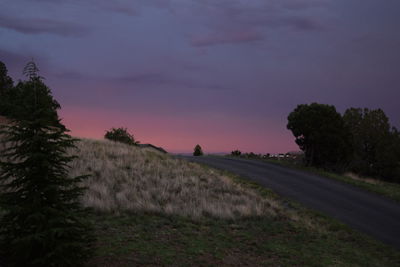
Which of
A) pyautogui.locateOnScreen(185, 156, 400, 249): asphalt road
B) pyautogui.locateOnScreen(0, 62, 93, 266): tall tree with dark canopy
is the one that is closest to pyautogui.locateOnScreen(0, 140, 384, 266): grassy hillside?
pyautogui.locateOnScreen(185, 156, 400, 249): asphalt road

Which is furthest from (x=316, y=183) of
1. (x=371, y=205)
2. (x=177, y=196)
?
(x=177, y=196)

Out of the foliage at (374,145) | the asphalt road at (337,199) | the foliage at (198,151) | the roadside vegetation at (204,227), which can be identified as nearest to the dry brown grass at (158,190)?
the roadside vegetation at (204,227)

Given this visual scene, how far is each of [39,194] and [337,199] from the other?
15.3 meters

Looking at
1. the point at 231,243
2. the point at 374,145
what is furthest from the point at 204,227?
the point at 374,145

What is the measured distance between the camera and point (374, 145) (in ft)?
159

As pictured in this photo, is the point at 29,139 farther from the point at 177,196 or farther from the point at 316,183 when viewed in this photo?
the point at 316,183

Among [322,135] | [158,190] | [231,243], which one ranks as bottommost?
[231,243]

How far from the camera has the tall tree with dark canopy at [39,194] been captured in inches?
264

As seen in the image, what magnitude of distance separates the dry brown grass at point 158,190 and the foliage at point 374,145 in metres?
31.9

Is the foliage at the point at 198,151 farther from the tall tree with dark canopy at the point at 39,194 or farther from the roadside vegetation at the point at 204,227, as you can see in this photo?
the tall tree with dark canopy at the point at 39,194

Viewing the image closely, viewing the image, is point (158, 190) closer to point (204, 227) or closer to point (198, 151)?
point (204, 227)

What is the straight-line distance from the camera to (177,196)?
51.5 feet

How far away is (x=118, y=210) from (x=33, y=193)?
A: 20.5 feet

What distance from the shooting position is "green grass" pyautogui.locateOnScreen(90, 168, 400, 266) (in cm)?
877
